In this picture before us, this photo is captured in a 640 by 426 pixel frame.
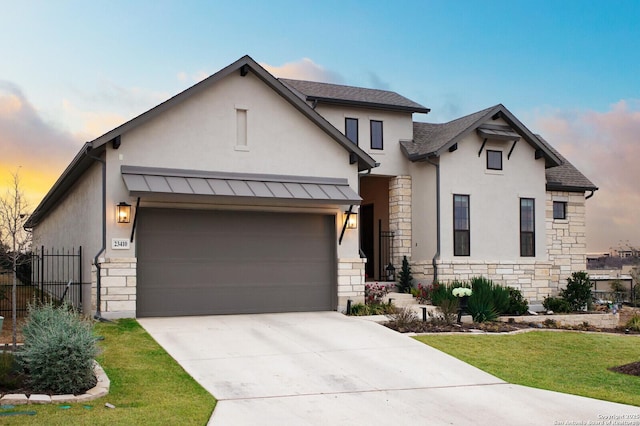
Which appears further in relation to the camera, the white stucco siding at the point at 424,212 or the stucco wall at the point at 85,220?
the white stucco siding at the point at 424,212

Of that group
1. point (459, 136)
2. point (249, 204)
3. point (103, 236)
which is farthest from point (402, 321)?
point (459, 136)

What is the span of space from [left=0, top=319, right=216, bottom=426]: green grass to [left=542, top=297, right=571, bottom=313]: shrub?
14024mm

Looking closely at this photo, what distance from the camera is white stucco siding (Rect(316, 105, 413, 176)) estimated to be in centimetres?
2244

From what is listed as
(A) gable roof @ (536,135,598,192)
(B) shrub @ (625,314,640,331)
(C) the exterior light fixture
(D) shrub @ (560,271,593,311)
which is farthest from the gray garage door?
(A) gable roof @ (536,135,598,192)

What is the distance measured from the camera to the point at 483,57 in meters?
20.0

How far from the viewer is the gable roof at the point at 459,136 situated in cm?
2167

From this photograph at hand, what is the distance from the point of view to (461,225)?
2203 cm

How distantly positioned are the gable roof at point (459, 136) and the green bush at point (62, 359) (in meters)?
14.2

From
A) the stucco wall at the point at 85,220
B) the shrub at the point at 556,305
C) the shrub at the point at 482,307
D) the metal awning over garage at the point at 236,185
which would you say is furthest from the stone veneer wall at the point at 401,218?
the stucco wall at the point at 85,220

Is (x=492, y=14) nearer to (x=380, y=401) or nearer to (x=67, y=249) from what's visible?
(x=380, y=401)

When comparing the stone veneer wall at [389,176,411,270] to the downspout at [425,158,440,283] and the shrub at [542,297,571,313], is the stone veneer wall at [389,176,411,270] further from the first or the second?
the shrub at [542,297,571,313]

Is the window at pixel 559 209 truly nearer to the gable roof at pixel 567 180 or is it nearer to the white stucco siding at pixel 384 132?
the gable roof at pixel 567 180

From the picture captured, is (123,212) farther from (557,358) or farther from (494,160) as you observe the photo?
(494,160)

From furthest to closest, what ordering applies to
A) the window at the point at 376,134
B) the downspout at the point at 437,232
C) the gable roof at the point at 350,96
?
the window at the point at 376,134 → the gable roof at the point at 350,96 → the downspout at the point at 437,232
